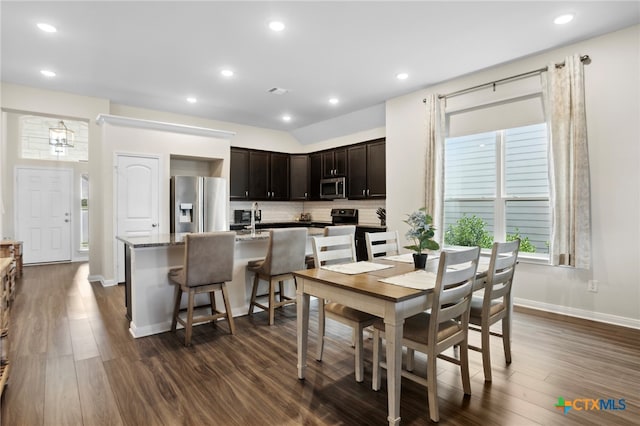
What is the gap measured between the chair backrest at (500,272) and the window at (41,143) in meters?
7.64

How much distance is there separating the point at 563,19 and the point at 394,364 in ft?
11.4

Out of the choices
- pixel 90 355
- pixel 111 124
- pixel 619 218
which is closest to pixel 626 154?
pixel 619 218

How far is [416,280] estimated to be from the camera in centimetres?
206

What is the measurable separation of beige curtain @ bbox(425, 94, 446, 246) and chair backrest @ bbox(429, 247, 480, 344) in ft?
8.72

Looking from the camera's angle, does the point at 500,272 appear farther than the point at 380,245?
No

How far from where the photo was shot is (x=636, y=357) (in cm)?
264

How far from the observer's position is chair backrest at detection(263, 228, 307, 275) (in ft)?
11.3

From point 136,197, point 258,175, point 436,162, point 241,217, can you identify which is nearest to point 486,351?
point 436,162

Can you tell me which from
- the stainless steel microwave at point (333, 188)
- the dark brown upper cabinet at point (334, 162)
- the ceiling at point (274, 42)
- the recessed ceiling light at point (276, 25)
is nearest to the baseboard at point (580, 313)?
the ceiling at point (274, 42)

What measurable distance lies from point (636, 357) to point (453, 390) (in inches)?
67.2

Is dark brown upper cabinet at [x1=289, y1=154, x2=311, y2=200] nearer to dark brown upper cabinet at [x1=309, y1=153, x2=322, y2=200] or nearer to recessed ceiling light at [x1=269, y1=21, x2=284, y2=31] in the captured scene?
dark brown upper cabinet at [x1=309, y1=153, x2=322, y2=200]

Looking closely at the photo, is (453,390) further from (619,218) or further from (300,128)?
(300,128)

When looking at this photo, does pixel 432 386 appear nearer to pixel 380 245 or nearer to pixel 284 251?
pixel 380 245

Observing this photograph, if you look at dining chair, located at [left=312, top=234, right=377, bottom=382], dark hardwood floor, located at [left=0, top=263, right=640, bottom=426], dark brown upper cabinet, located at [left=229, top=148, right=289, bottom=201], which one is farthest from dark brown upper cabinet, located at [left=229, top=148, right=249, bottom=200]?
dining chair, located at [left=312, top=234, right=377, bottom=382]
